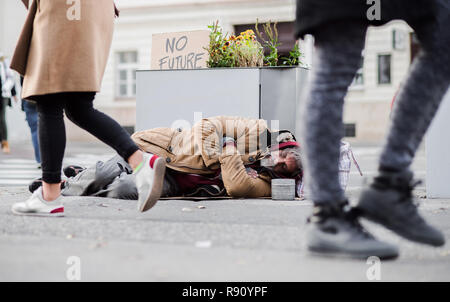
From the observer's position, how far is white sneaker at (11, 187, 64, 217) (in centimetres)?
339

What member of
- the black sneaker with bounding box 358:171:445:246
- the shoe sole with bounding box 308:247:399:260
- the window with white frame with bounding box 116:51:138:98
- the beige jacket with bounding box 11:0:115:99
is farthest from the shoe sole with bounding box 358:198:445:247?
the window with white frame with bounding box 116:51:138:98

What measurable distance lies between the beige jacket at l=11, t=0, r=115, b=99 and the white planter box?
5.93 feet

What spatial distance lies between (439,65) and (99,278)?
1.44 m

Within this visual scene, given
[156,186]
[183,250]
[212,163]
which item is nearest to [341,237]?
[183,250]

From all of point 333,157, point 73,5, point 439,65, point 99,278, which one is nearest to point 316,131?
point 333,157

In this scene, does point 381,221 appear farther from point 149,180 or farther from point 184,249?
point 149,180

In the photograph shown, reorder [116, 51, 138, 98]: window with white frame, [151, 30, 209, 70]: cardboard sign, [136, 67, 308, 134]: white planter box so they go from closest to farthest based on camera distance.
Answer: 1. [136, 67, 308, 134]: white planter box
2. [151, 30, 209, 70]: cardboard sign
3. [116, 51, 138, 98]: window with white frame

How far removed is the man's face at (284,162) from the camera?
456 cm

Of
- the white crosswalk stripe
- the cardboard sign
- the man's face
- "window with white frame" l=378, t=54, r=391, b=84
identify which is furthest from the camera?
"window with white frame" l=378, t=54, r=391, b=84

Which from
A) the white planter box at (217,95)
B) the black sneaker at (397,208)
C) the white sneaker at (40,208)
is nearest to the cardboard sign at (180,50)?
the white planter box at (217,95)

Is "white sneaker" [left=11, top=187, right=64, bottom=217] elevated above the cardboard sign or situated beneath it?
situated beneath

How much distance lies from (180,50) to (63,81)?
Answer: 2.57m

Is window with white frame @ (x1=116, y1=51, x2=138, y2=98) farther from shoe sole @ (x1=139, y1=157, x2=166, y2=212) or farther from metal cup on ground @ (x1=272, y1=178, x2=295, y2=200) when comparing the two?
shoe sole @ (x1=139, y1=157, x2=166, y2=212)

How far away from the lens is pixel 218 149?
178 inches
